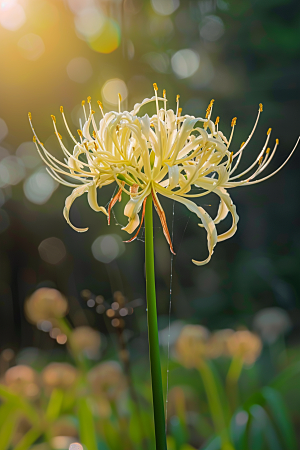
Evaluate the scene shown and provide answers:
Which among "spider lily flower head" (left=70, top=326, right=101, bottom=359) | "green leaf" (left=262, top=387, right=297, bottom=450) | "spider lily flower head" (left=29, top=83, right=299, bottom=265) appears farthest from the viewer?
"spider lily flower head" (left=70, top=326, right=101, bottom=359)

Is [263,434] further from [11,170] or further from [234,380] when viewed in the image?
[11,170]

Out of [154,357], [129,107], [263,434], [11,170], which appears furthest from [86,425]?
[129,107]

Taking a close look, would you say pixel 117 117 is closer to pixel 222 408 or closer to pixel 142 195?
pixel 142 195

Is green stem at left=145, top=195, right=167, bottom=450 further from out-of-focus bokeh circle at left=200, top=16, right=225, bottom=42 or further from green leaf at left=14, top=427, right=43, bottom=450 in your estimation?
out-of-focus bokeh circle at left=200, top=16, right=225, bottom=42

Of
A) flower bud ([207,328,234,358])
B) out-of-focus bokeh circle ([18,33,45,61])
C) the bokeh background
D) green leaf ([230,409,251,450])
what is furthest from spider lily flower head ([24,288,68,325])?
out-of-focus bokeh circle ([18,33,45,61])

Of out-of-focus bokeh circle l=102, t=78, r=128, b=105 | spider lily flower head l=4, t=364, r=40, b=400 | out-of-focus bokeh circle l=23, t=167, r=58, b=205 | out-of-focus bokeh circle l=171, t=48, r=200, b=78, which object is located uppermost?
out-of-focus bokeh circle l=171, t=48, r=200, b=78

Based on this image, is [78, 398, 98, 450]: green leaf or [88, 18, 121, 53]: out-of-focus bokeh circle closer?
[78, 398, 98, 450]: green leaf

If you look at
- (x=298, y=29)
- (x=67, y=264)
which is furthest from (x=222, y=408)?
(x=298, y=29)
